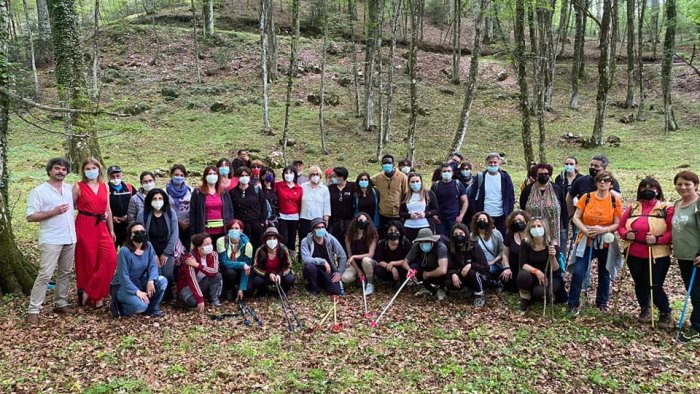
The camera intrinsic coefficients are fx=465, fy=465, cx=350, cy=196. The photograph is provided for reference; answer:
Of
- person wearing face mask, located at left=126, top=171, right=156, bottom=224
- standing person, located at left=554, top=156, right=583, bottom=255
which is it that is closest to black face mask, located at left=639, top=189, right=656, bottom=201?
standing person, located at left=554, top=156, right=583, bottom=255

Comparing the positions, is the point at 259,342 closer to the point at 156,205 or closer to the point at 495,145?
the point at 156,205

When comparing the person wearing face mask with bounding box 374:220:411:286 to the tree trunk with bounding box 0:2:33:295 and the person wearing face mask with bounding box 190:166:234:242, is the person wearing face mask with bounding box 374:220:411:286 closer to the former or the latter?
the person wearing face mask with bounding box 190:166:234:242

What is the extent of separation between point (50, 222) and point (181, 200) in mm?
2047

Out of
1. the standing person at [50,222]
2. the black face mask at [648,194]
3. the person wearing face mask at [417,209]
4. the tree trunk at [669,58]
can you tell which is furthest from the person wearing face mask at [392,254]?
the tree trunk at [669,58]

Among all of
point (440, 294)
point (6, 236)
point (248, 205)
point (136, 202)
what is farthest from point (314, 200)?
point (6, 236)

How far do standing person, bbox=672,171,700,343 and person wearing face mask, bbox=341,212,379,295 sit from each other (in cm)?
406

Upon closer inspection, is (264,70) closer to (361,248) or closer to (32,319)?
(361,248)

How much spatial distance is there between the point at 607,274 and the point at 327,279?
4.01 metres

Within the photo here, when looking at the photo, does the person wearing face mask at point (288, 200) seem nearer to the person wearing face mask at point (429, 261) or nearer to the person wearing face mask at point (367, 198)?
the person wearing face mask at point (367, 198)

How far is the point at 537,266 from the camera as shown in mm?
6457

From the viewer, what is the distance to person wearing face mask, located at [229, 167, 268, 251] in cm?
773

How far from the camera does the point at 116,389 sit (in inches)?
177

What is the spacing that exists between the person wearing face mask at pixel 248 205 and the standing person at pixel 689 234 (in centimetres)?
585

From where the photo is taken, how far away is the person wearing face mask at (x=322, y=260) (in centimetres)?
739
